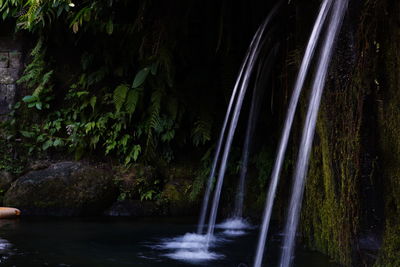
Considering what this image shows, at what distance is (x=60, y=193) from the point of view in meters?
7.04

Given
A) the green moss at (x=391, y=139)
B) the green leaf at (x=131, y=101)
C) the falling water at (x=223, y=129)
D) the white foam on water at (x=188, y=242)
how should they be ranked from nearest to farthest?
the green moss at (x=391, y=139), the white foam on water at (x=188, y=242), the falling water at (x=223, y=129), the green leaf at (x=131, y=101)

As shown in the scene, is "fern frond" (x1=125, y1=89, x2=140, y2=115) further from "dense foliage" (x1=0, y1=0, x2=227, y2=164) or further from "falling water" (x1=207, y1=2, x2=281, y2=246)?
"falling water" (x1=207, y1=2, x2=281, y2=246)

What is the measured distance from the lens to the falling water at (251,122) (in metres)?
6.15

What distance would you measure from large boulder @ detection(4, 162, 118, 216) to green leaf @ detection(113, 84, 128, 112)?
1.05 m

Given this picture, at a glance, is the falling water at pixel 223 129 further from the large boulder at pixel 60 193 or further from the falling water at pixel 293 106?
the falling water at pixel 293 106

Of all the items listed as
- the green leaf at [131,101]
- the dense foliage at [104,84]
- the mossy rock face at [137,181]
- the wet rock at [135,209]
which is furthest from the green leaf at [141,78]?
the wet rock at [135,209]

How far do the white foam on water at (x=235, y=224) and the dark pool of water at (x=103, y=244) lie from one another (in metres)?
0.36

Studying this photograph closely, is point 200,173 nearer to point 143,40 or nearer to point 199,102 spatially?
point 199,102

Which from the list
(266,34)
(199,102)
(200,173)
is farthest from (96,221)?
(266,34)

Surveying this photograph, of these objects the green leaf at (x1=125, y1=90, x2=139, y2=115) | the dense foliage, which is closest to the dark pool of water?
the dense foliage

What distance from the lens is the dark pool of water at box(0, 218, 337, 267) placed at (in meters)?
4.18

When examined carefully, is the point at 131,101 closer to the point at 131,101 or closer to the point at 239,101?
the point at 131,101

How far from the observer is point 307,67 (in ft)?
13.7

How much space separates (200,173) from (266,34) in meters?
2.24
